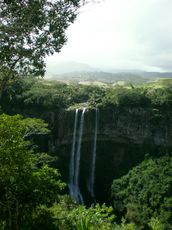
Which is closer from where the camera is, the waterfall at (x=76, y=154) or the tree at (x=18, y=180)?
the tree at (x=18, y=180)

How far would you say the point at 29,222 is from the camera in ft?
38.4

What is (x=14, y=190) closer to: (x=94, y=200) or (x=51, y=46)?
(x=51, y=46)

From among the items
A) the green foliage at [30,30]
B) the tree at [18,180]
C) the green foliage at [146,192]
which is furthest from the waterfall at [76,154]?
the green foliage at [30,30]

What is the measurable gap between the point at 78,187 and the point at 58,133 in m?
5.41

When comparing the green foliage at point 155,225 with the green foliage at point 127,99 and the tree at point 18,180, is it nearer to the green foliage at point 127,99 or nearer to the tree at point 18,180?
the tree at point 18,180

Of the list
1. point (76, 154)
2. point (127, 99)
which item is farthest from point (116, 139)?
point (76, 154)

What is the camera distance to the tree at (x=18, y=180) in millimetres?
10898

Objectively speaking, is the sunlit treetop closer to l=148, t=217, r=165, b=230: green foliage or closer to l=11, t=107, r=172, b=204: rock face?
l=148, t=217, r=165, b=230: green foliage

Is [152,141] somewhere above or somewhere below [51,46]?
below

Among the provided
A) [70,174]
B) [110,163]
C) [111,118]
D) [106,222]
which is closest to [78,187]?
[70,174]

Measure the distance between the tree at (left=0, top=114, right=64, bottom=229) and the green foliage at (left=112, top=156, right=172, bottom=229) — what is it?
16097mm

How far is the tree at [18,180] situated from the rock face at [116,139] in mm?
22280

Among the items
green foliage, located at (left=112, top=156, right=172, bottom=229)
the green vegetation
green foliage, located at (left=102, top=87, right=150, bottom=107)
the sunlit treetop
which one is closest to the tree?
the sunlit treetop

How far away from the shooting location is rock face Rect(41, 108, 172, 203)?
1387 inches
